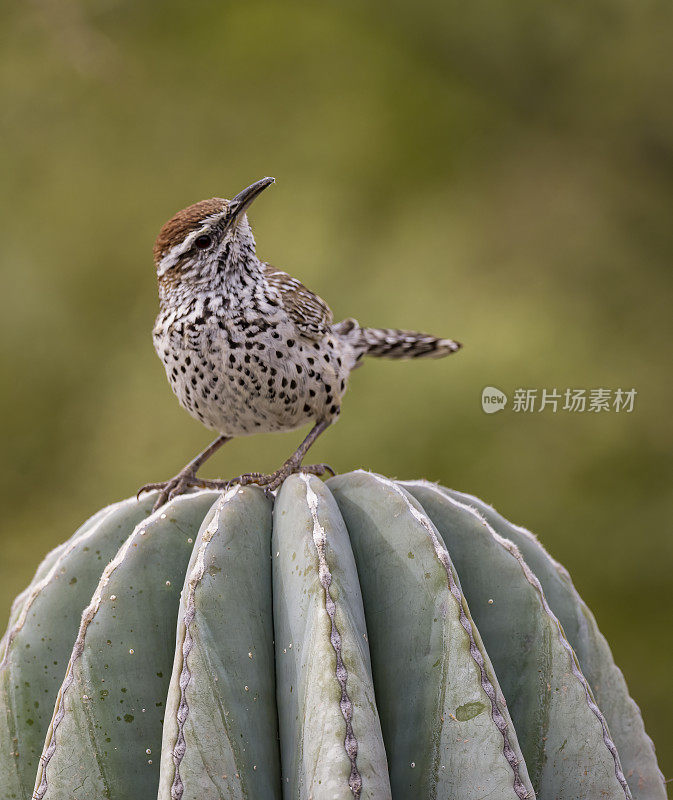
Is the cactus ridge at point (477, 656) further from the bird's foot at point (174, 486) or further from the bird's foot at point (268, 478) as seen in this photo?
the bird's foot at point (174, 486)

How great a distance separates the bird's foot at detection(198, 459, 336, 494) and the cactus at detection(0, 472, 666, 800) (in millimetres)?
38

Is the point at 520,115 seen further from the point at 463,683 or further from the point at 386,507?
the point at 463,683

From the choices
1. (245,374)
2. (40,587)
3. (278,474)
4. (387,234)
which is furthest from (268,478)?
(387,234)

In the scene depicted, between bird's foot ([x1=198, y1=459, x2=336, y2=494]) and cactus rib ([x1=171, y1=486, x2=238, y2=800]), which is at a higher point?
bird's foot ([x1=198, y1=459, x2=336, y2=494])

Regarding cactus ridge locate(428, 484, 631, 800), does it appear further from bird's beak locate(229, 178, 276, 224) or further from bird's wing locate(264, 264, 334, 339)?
bird's beak locate(229, 178, 276, 224)

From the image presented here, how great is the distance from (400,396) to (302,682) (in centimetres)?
199

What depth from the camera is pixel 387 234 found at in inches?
120

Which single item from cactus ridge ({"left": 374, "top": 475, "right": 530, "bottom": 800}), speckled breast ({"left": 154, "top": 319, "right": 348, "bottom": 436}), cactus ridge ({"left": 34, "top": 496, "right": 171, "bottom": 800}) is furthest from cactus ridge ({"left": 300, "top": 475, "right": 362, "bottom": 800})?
speckled breast ({"left": 154, "top": 319, "right": 348, "bottom": 436})

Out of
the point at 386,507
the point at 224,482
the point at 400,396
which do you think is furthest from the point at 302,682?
the point at 400,396

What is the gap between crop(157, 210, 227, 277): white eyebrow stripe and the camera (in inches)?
52.5

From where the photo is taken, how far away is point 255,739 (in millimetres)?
942

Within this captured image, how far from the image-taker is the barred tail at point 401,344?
1.57m

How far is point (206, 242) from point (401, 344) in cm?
41

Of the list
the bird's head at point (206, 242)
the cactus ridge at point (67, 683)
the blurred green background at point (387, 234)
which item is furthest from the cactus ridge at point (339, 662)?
the blurred green background at point (387, 234)
